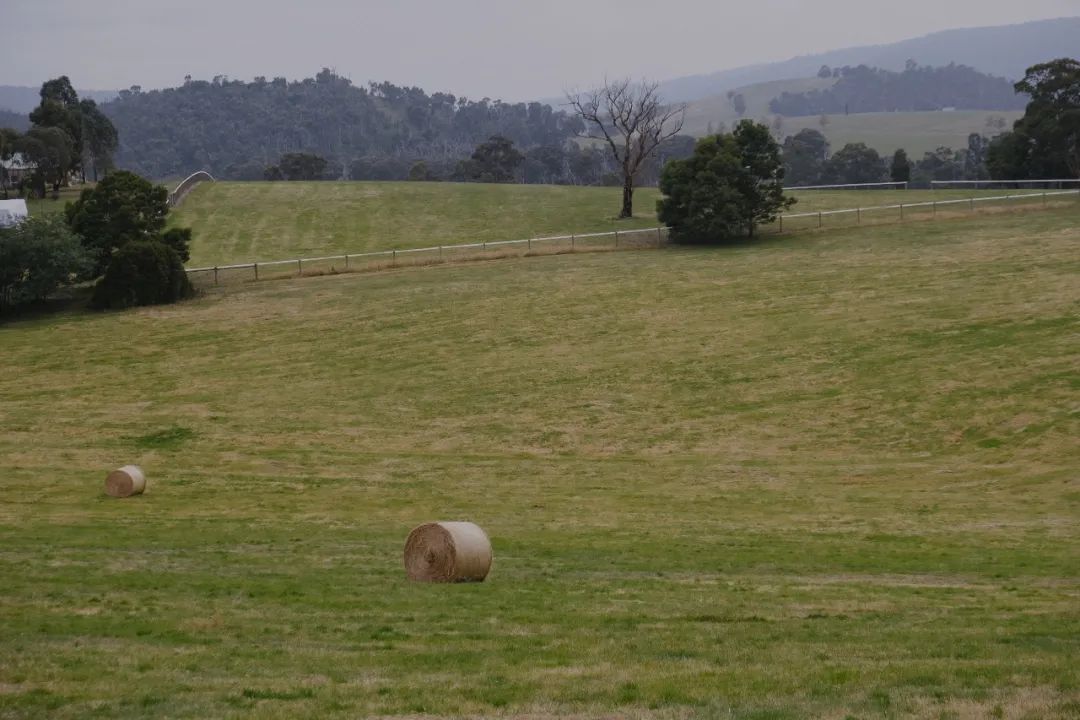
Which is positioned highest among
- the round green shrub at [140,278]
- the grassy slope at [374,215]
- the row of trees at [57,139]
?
the row of trees at [57,139]

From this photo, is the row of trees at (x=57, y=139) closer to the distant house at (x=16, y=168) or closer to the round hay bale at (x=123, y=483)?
the distant house at (x=16, y=168)

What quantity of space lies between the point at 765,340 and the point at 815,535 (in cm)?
2488

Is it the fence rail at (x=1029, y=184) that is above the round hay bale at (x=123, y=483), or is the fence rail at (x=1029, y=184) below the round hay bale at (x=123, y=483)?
above

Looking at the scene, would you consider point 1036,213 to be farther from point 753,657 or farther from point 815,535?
point 753,657

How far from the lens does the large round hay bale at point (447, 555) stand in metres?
19.1

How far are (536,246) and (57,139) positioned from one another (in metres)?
44.6

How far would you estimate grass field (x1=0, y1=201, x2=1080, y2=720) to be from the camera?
13391 mm

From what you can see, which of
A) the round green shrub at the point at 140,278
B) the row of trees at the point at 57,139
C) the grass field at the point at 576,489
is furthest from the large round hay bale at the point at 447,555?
the row of trees at the point at 57,139

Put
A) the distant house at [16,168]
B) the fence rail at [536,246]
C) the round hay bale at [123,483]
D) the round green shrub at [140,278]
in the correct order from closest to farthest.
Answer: the round hay bale at [123,483], the round green shrub at [140,278], the fence rail at [536,246], the distant house at [16,168]

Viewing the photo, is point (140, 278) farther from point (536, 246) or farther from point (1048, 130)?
point (1048, 130)

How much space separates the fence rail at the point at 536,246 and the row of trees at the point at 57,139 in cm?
3008

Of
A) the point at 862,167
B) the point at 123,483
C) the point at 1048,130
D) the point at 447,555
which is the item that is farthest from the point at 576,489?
the point at 862,167

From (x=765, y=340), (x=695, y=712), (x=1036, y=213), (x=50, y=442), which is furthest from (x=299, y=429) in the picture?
(x=1036, y=213)

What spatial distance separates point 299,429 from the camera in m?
39.4
